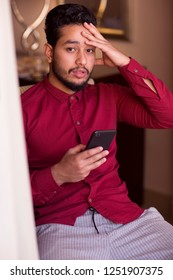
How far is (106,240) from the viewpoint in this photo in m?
1.12

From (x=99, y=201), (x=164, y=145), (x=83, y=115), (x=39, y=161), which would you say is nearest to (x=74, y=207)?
(x=99, y=201)

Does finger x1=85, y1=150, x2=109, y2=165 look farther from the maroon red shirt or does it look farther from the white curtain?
the white curtain

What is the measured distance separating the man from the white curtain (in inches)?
20.9

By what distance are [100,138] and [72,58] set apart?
12.0 inches

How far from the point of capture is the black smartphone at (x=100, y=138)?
0.98 metres

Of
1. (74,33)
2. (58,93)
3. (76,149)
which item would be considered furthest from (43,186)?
(74,33)

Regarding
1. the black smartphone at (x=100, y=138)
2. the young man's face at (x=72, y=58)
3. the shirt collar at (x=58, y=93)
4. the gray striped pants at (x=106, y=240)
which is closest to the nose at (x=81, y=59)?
the young man's face at (x=72, y=58)

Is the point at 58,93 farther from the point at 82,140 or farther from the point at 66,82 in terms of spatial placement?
the point at 82,140

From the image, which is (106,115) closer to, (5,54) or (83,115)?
(83,115)

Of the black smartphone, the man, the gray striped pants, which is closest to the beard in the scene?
the man

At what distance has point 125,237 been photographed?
115 centimetres

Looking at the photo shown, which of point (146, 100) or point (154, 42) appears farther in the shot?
point (154, 42)

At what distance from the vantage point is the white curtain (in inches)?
17.9

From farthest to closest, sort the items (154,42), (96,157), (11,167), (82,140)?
(154,42)
(82,140)
(96,157)
(11,167)
